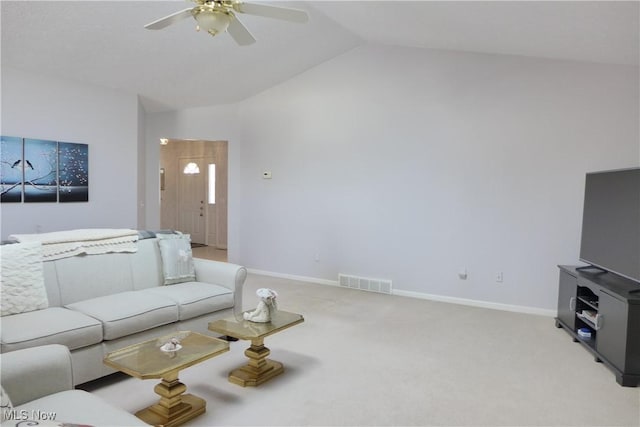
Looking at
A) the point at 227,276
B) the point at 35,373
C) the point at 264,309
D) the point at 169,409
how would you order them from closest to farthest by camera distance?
the point at 35,373, the point at 169,409, the point at 264,309, the point at 227,276

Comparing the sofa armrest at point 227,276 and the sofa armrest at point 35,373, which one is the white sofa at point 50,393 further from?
the sofa armrest at point 227,276

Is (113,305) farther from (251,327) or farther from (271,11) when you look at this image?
(271,11)

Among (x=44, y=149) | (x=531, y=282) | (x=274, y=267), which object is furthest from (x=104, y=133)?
(x=531, y=282)

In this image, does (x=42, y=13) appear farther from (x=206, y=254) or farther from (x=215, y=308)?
(x=206, y=254)

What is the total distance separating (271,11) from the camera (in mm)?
2789

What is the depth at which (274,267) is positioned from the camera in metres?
6.64

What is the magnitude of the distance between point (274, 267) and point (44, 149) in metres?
3.45

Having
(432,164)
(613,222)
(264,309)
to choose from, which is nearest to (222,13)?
(264,309)

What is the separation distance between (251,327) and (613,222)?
3.14 m

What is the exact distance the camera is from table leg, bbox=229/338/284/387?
2.89m

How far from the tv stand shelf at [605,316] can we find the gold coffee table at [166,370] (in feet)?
9.14

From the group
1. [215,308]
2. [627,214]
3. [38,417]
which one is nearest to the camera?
[38,417]

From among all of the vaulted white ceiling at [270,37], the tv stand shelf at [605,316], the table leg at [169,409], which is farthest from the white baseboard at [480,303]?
the table leg at [169,409]

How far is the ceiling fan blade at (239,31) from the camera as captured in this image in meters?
2.90
